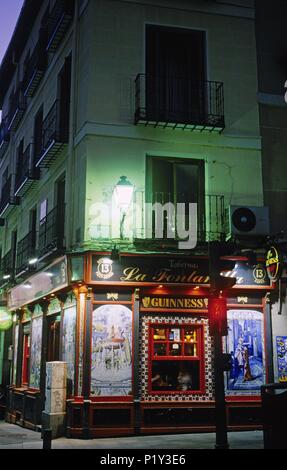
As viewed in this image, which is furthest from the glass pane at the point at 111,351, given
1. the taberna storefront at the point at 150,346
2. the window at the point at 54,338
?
the window at the point at 54,338

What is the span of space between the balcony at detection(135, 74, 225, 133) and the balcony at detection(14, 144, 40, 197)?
5.56m

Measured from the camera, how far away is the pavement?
1155cm

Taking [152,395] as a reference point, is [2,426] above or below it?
below

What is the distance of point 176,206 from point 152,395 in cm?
458

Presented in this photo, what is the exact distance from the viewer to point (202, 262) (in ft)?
46.2

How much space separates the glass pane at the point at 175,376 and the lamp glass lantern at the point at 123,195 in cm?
323

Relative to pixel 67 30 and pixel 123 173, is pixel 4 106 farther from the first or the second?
pixel 123 173

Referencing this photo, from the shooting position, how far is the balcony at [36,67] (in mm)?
18922

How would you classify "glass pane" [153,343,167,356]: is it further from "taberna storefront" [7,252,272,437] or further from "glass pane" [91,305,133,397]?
"glass pane" [91,305,133,397]

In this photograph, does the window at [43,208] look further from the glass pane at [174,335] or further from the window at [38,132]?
the glass pane at [174,335]

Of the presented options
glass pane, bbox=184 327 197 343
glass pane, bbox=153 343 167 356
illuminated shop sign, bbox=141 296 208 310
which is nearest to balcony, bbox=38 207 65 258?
illuminated shop sign, bbox=141 296 208 310

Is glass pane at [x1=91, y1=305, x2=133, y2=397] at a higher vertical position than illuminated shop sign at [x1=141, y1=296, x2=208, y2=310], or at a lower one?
lower
